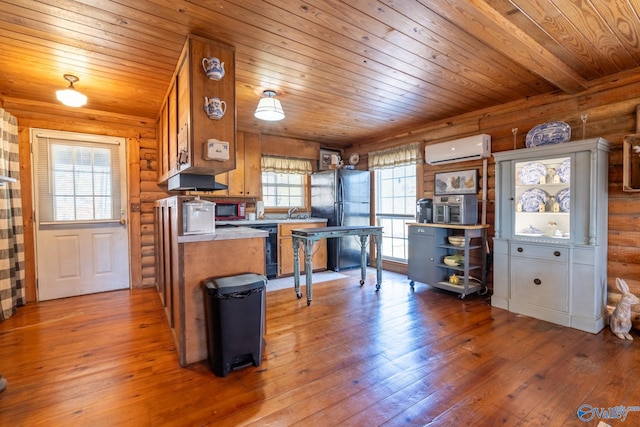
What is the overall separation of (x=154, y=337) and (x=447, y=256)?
333cm

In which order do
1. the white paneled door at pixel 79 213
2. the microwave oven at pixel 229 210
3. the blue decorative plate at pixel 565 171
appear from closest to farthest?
the blue decorative plate at pixel 565 171, the white paneled door at pixel 79 213, the microwave oven at pixel 229 210

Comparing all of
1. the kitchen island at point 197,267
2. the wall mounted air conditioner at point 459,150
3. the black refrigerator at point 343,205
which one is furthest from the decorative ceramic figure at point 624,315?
the black refrigerator at point 343,205

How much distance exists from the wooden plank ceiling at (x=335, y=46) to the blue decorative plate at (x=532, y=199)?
994 mm

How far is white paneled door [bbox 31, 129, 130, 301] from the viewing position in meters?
3.73

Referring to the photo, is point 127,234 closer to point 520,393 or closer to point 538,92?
point 520,393

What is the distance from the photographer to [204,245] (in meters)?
2.28

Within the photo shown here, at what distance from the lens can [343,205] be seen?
16.8ft

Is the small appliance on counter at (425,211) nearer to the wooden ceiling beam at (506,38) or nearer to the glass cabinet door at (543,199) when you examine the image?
the glass cabinet door at (543,199)

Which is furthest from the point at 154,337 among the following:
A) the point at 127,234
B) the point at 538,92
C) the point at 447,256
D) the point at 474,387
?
the point at 538,92

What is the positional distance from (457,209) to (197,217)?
2.90 meters

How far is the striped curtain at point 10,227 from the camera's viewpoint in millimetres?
3080

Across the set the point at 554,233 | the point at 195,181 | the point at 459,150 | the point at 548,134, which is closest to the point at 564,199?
the point at 554,233

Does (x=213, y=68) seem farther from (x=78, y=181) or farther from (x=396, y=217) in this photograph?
(x=396, y=217)

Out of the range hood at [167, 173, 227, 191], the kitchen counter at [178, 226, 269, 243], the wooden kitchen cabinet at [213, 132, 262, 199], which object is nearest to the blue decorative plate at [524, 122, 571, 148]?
the kitchen counter at [178, 226, 269, 243]
